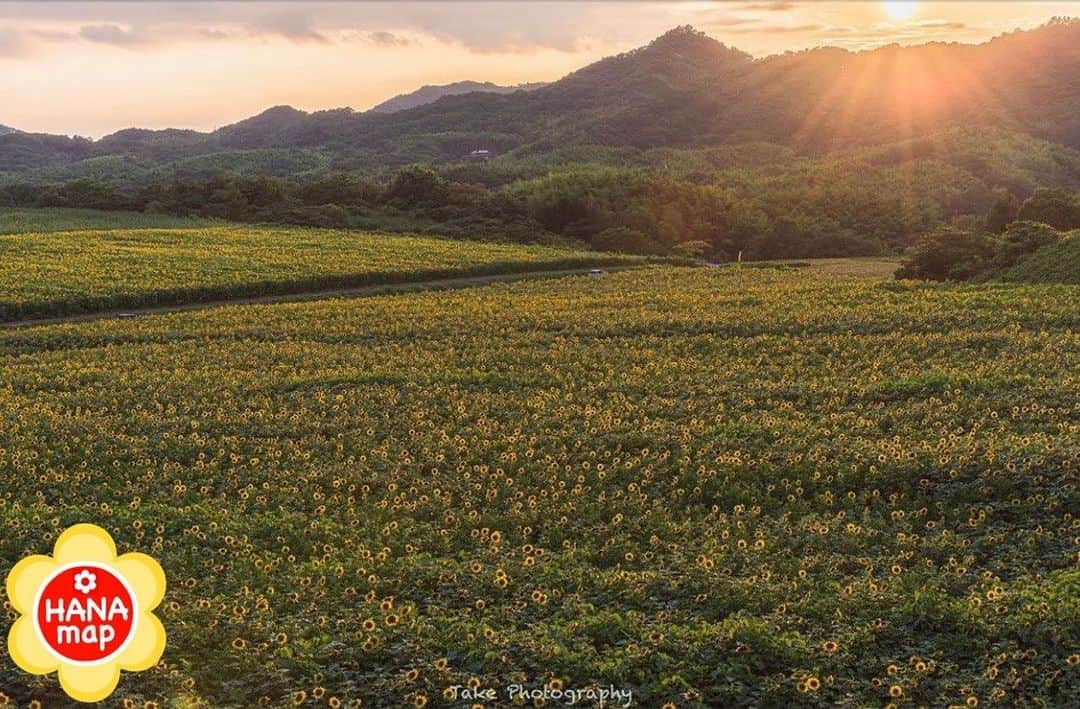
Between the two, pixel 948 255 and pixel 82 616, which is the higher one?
pixel 948 255

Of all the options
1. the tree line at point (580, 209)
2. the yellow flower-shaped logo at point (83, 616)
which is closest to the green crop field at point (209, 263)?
the tree line at point (580, 209)

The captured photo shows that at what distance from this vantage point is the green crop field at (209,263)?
35594 mm

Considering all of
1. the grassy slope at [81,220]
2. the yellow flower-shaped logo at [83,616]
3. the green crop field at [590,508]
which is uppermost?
the grassy slope at [81,220]

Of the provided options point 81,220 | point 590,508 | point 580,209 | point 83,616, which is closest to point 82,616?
point 83,616

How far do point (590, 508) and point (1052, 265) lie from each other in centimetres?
2958

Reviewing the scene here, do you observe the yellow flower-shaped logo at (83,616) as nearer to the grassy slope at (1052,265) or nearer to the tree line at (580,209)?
A: the grassy slope at (1052,265)

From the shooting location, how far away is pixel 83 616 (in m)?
6.84

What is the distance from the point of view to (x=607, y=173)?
290 feet

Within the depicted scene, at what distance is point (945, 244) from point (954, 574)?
117 feet

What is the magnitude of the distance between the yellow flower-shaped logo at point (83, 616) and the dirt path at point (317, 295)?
93.0ft

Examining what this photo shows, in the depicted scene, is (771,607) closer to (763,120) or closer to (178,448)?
(178,448)

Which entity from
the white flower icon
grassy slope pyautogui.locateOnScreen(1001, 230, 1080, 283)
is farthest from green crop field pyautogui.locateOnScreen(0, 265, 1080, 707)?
grassy slope pyautogui.locateOnScreen(1001, 230, 1080, 283)

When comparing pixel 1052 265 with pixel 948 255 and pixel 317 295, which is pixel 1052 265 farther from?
pixel 317 295

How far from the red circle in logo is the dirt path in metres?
28.4
